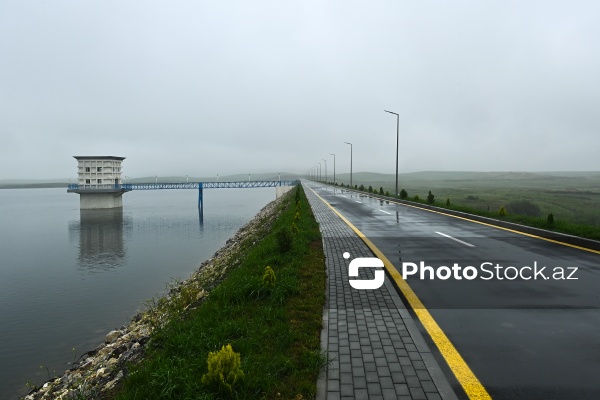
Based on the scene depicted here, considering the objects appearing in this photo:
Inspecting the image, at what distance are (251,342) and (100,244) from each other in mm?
32870

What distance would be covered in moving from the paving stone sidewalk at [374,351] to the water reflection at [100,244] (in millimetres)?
20353

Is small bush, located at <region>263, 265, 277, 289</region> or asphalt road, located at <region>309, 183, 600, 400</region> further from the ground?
small bush, located at <region>263, 265, 277, 289</region>

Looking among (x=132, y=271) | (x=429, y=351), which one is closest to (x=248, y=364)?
(x=429, y=351)

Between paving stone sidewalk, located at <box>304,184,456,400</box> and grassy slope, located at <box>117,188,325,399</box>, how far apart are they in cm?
22

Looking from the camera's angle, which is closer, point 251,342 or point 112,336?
point 251,342

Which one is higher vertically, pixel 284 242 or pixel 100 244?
pixel 284 242

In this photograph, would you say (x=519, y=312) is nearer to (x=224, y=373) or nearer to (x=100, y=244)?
(x=224, y=373)

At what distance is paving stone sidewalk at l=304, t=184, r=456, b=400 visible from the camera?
12.6 feet

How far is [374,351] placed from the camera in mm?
4672

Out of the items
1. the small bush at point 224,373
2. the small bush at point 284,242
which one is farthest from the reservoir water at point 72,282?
the small bush at point 224,373

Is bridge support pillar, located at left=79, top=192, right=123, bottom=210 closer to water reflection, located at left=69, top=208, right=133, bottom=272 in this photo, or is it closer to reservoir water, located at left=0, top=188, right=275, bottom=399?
water reflection, located at left=69, top=208, right=133, bottom=272

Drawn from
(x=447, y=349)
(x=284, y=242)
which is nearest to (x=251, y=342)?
(x=447, y=349)

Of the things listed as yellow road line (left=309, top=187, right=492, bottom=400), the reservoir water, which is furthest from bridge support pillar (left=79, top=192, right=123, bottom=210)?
yellow road line (left=309, top=187, right=492, bottom=400)

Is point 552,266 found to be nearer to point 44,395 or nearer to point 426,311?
point 426,311
